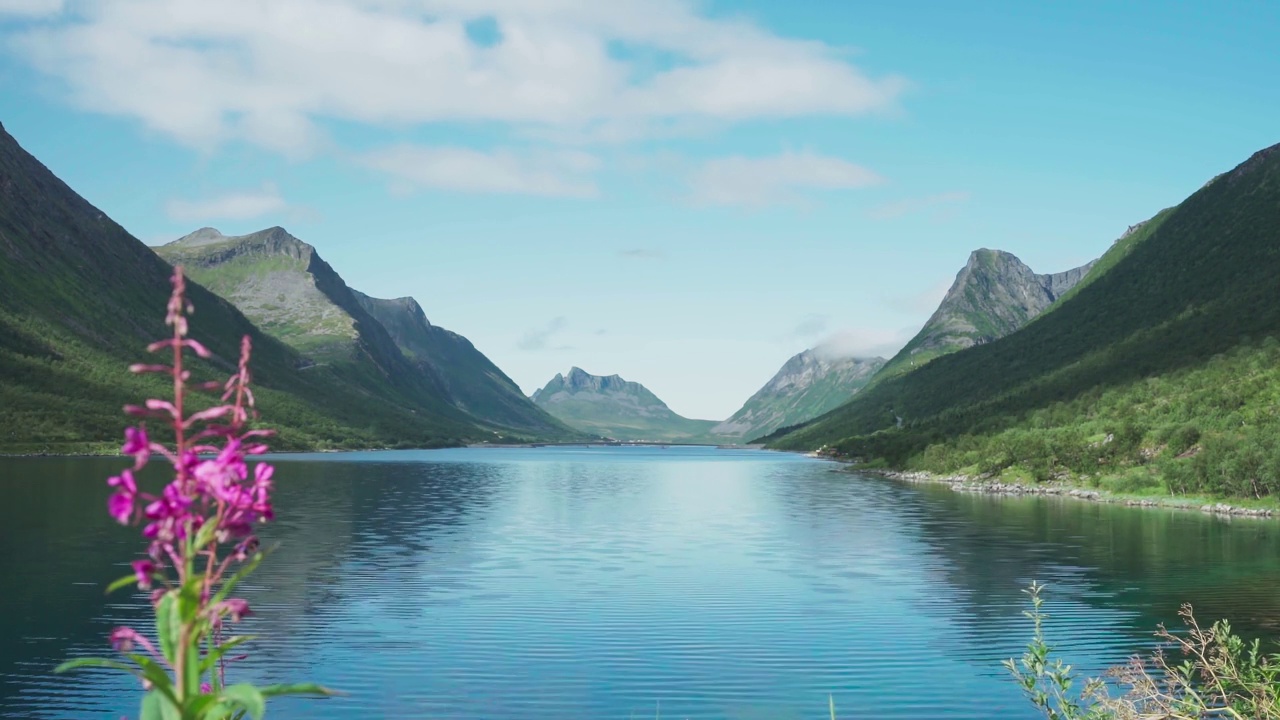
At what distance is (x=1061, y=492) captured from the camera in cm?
13650

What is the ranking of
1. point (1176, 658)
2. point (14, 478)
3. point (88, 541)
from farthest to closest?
point (14, 478) → point (88, 541) → point (1176, 658)

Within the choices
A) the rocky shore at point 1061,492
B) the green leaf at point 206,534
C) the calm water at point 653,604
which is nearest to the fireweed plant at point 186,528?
the green leaf at point 206,534

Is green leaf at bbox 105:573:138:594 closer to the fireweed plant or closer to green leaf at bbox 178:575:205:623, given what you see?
the fireweed plant

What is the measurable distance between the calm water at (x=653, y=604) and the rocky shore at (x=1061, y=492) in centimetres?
621

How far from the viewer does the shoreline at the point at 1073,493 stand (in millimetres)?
103250

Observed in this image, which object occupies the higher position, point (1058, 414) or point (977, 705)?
point (1058, 414)

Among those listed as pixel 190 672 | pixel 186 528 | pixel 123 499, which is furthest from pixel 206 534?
pixel 190 672

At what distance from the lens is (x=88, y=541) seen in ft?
257

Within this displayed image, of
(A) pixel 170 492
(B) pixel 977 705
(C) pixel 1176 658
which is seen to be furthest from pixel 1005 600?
(A) pixel 170 492

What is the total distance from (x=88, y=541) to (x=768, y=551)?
168ft

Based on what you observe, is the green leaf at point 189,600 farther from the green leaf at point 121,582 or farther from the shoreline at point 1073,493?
the shoreline at point 1073,493

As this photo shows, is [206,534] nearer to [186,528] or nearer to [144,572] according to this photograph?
[186,528]

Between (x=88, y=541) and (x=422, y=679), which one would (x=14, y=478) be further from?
(x=422, y=679)

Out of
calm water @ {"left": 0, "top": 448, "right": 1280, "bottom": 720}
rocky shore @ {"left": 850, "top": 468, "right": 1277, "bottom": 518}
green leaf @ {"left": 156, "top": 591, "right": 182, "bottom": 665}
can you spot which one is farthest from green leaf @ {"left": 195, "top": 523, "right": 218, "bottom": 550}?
rocky shore @ {"left": 850, "top": 468, "right": 1277, "bottom": 518}
